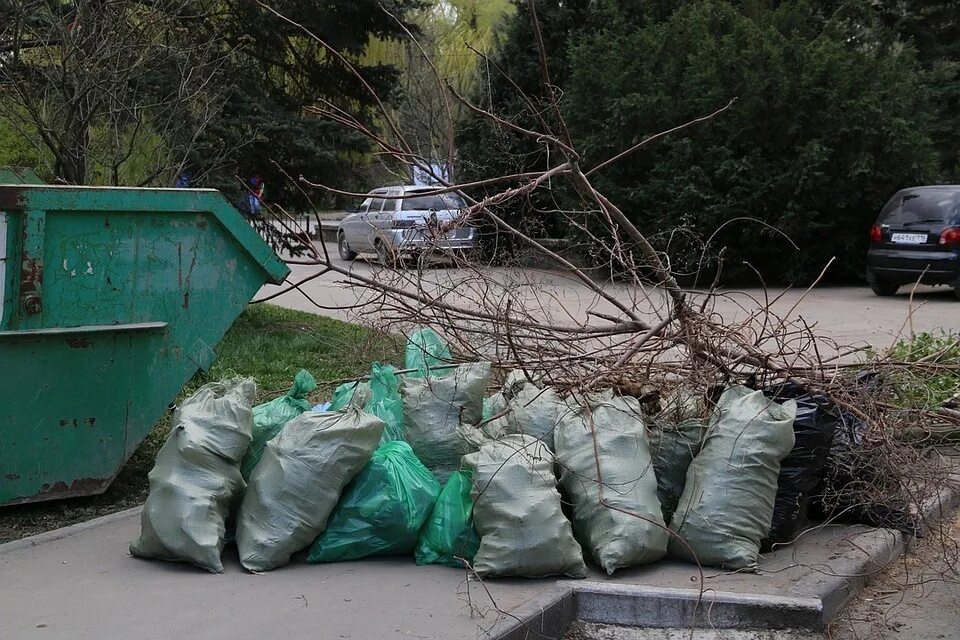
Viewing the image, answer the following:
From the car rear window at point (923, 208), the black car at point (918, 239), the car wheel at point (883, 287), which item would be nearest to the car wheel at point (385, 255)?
the black car at point (918, 239)

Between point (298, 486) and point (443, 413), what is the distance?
0.91m

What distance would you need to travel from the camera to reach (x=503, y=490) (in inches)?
163

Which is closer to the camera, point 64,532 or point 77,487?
point 64,532

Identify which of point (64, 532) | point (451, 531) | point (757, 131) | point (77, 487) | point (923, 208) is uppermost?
point (757, 131)

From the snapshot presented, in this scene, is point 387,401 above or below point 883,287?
below

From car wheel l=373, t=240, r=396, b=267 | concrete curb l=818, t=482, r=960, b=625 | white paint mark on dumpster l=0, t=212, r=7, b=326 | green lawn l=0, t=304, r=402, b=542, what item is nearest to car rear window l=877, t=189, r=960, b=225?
green lawn l=0, t=304, r=402, b=542

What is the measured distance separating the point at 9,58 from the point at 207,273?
607cm

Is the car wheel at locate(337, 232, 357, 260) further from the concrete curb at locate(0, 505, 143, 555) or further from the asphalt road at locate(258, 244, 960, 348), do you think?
the concrete curb at locate(0, 505, 143, 555)

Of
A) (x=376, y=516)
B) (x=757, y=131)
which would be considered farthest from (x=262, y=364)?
(x=757, y=131)

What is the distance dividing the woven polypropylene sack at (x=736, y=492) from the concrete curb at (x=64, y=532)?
2651 millimetres

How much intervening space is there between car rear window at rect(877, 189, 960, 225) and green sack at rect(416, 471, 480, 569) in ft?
39.7

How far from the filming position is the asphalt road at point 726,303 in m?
5.56

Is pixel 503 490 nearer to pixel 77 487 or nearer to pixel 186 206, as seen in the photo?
pixel 77 487

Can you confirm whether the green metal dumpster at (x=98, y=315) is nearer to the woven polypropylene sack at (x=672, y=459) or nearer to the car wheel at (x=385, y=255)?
the car wheel at (x=385, y=255)
